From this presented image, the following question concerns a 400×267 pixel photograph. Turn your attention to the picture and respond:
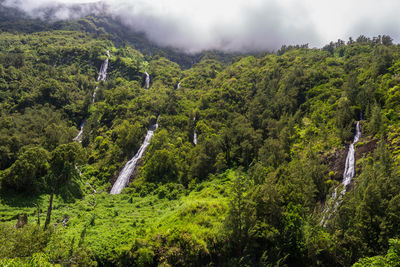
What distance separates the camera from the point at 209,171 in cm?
5994

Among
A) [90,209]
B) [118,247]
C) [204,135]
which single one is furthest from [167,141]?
[118,247]

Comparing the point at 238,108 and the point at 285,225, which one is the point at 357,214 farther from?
the point at 238,108

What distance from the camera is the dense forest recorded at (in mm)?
26547

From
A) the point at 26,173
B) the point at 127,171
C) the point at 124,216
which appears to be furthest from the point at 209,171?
the point at 26,173

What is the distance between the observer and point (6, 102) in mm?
82750

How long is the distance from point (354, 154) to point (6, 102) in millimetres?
114201

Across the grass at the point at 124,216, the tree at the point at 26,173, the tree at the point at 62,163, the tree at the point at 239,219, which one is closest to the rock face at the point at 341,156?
the grass at the point at 124,216

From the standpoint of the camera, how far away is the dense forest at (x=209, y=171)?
2655 cm

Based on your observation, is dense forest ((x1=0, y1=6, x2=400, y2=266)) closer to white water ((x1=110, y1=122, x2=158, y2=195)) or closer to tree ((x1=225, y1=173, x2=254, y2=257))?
tree ((x1=225, y1=173, x2=254, y2=257))

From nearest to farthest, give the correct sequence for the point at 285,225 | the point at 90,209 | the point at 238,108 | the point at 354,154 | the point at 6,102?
1. the point at 285,225
2. the point at 354,154
3. the point at 90,209
4. the point at 6,102
5. the point at 238,108

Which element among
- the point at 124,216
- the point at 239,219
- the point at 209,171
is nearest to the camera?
the point at 239,219

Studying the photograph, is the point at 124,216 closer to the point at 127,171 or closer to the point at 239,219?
the point at 239,219

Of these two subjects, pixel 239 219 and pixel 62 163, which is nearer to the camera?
pixel 239 219

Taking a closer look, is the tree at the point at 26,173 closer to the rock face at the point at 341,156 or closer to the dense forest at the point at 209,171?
the dense forest at the point at 209,171
